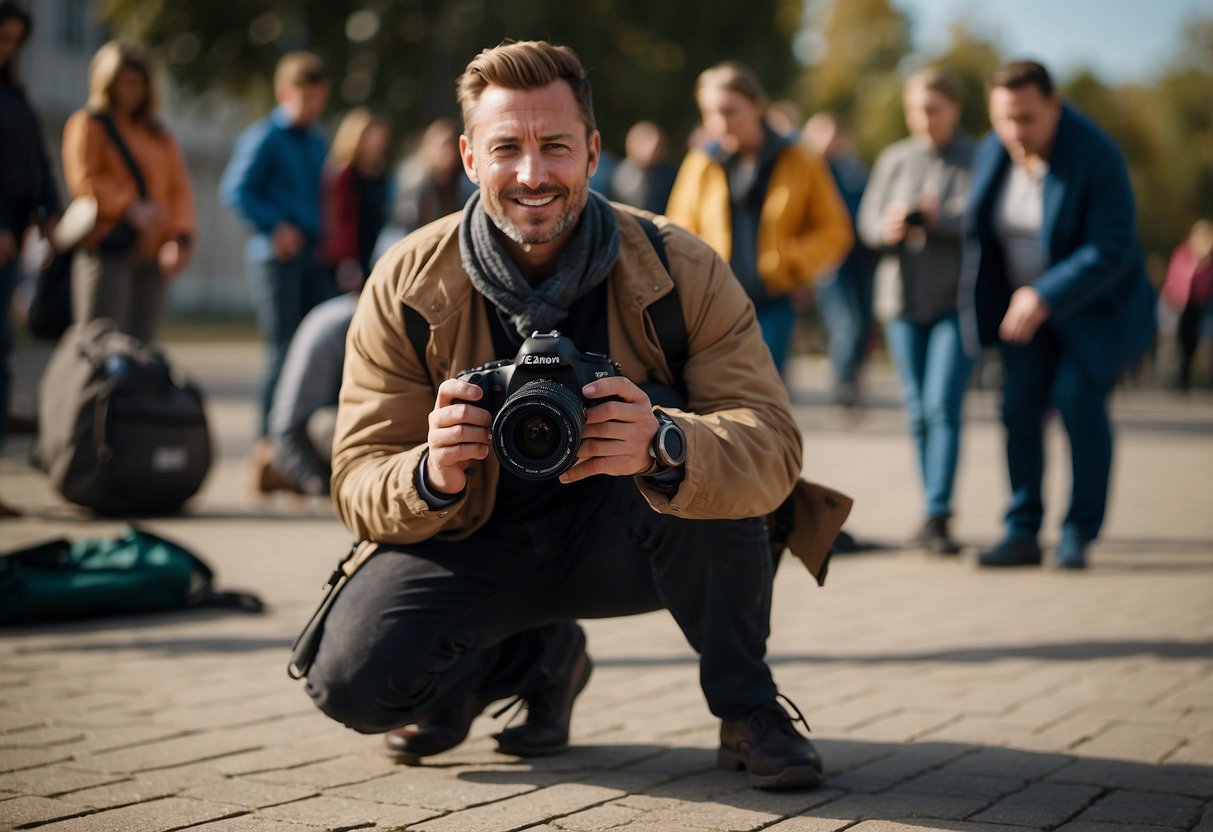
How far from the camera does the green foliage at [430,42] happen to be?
91.0ft

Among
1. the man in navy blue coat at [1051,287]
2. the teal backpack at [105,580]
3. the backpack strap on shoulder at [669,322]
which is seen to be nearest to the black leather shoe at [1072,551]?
the man in navy blue coat at [1051,287]

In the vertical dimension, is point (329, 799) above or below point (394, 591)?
below

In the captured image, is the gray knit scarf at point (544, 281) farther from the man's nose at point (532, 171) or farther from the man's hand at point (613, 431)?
the man's hand at point (613, 431)

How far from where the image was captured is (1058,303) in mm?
6898

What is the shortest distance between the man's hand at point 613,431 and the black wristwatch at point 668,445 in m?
0.04

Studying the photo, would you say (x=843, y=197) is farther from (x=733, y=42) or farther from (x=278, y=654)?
(x=733, y=42)

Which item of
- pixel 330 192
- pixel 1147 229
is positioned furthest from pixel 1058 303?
pixel 1147 229

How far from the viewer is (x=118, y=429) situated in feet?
25.5

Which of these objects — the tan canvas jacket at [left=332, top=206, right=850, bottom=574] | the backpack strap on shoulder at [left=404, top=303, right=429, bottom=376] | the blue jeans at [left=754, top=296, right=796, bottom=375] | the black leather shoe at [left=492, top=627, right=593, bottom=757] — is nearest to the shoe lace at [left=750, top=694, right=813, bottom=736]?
the tan canvas jacket at [left=332, top=206, right=850, bottom=574]

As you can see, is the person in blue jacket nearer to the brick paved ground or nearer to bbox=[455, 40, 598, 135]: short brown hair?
the brick paved ground

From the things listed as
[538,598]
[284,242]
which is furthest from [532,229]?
[284,242]

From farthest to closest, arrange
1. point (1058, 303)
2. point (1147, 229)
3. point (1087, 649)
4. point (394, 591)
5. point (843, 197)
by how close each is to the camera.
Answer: point (1147, 229), point (843, 197), point (1058, 303), point (1087, 649), point (394, 591)

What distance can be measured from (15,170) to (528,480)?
17.4 ft

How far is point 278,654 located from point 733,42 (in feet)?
94.0
